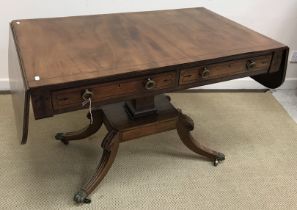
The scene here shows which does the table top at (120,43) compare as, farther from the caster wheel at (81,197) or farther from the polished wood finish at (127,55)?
the caster wheel at (81,197)

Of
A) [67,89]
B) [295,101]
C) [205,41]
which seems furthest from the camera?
[295,101]

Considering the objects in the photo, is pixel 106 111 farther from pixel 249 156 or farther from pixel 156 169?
pixel 249 156

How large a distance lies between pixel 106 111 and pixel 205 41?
54 centimetres

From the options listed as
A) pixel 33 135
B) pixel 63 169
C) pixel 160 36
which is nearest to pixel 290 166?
pixel 160 36

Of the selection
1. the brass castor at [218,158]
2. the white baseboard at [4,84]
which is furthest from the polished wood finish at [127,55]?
the white baseboard at [4,84]

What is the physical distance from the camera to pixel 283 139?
1.82 m

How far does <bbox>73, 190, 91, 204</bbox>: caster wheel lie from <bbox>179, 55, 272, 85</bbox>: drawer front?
26.1 inches

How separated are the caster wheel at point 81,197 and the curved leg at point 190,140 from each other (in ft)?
1.71

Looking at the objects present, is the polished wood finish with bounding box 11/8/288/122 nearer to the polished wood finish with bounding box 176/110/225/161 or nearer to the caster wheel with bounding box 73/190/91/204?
the polished wood finish with bounding box 176/110/225/161

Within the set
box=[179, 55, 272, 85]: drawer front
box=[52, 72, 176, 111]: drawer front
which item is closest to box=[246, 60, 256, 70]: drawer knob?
box=[179, 55, 272, 85]: drawer front

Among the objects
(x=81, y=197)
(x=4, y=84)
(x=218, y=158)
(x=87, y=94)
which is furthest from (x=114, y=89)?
(x=4, y=84)

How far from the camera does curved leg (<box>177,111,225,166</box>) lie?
1.44 meters

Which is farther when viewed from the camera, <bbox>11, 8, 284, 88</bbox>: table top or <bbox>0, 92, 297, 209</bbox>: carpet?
<bbox>0, 92, 297, 209</bbox>: carpet

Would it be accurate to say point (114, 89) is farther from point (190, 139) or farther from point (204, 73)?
point (190, 139)
